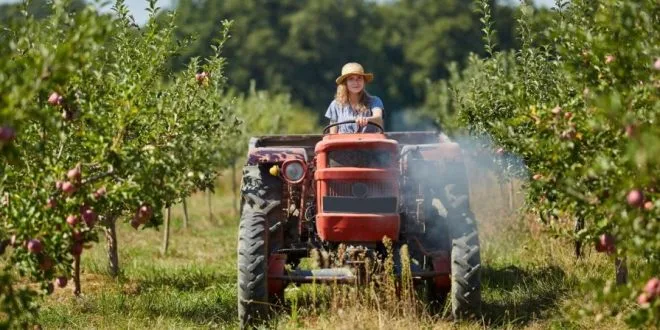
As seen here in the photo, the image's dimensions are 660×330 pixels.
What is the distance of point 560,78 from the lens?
784 cm

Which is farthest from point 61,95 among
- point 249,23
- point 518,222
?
point 249,23

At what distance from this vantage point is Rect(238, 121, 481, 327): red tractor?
281 inches

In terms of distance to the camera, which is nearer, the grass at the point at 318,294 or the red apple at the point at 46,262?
the red apple at the point at 46,262

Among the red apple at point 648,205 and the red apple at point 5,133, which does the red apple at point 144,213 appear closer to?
the red apple at point 5,133

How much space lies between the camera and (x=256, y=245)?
7.17m

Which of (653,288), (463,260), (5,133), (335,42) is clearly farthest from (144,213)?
(335,42)

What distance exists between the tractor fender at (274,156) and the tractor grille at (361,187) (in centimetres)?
41

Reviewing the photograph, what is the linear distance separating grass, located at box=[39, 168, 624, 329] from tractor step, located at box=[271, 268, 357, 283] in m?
0.10

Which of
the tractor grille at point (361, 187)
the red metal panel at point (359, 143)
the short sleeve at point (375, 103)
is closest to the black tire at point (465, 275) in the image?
the tractor grille at point (361, 187)

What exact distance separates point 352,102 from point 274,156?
1.48 m

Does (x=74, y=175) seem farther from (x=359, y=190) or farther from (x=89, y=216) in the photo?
(x=359, y=190)

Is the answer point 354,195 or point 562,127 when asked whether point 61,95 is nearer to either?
point 354,195

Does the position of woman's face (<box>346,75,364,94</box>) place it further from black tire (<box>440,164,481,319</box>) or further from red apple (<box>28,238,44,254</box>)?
red apple (<box>28,238,44,254</box>)

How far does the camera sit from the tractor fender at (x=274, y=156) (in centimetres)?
750
